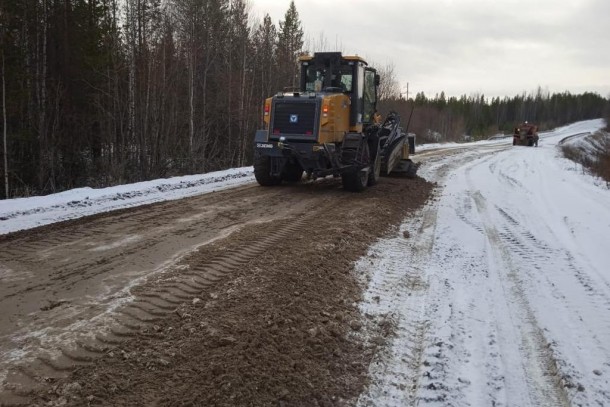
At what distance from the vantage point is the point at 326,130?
403 inches

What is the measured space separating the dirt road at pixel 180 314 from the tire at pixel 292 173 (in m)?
4.85

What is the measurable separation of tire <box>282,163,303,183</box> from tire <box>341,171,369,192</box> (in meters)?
1.66

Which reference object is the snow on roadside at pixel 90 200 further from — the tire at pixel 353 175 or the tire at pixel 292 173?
the tire at pixel 353 175

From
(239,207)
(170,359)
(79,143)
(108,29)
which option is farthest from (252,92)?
(170,359)

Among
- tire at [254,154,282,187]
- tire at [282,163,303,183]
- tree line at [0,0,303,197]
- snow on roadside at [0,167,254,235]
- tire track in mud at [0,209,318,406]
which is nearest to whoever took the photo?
tire track in mud at [0,209,318,406]

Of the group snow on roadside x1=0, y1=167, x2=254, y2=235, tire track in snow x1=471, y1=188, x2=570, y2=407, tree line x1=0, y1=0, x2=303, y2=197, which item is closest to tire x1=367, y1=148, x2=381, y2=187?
snow on roadside x1=0, y1=167, x2=254, y2=235

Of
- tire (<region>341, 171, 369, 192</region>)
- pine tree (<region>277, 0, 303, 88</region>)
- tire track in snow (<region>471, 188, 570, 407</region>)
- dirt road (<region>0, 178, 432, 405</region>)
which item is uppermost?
pine tree (<region>277, 0, 303, 88</region>)

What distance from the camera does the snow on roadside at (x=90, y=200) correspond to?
716 cm

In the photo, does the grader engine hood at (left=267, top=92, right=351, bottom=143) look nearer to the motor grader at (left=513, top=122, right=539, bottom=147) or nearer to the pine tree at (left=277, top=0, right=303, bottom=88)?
the pine tree at (left=277, top=0, right=303, bottom=88)

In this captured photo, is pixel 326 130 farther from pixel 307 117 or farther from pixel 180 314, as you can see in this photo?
pixel 180 314

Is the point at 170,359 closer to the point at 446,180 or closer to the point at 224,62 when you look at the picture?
the point at 446,180

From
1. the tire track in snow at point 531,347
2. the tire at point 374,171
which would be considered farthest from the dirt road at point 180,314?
the tire at point 374,171

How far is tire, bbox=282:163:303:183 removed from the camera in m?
11.9

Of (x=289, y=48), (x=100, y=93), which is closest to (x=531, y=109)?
(x=289, y=48)
